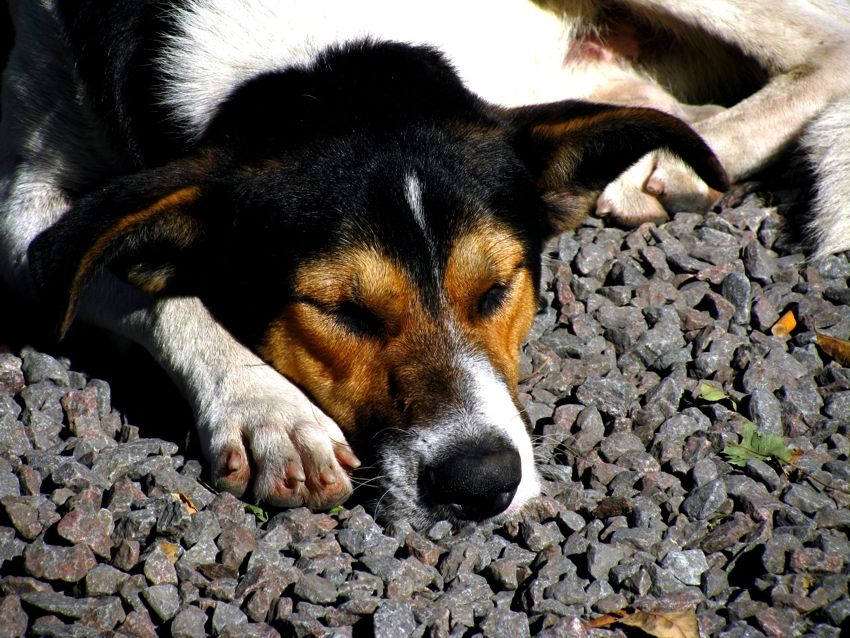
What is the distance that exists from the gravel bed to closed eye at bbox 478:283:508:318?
46cm

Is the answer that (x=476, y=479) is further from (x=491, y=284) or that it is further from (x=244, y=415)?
(x=244, y=415)

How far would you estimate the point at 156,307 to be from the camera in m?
3.67

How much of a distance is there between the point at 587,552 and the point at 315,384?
41.1 inches

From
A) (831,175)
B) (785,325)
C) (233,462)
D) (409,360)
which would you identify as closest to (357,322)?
(409,360)

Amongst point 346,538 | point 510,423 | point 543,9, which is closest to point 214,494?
point 346,538

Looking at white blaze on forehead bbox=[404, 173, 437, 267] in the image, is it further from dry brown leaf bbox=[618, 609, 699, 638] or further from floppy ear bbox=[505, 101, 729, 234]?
dry brown leaf bbox=[618, 609, 699, 638]

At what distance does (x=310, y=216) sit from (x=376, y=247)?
24cm

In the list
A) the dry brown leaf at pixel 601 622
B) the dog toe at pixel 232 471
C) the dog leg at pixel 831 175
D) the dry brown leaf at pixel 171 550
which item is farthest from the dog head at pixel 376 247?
the dog leg at pixel 831 175

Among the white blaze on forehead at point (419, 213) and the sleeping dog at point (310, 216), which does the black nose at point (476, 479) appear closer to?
the sleeping dog at point (310, 216)

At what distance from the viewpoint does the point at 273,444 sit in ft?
10.6

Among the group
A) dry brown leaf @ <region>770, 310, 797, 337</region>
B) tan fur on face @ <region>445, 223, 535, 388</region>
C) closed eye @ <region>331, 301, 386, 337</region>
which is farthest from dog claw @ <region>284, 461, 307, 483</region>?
dry brown leaf @ <region>770, 310, 797, 337</region>

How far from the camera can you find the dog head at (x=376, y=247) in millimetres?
3066

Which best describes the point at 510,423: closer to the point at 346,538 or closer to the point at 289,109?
the point at 346,538

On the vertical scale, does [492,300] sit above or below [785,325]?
above
